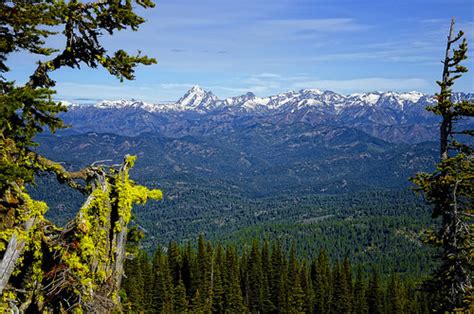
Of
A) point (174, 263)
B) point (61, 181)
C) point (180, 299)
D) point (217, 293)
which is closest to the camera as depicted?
point (61, 181)

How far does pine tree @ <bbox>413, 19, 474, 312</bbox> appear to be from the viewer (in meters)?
21.0

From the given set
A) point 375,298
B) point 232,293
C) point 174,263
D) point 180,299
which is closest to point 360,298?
point 375,298

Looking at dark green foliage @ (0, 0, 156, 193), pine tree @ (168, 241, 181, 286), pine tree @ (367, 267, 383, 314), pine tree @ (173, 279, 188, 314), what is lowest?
pine tree @ (367, 267, 383, 314)

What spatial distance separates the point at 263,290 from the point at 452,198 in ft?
306

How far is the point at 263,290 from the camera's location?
109m

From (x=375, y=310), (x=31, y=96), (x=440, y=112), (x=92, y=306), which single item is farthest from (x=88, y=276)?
(x=375, y=310)

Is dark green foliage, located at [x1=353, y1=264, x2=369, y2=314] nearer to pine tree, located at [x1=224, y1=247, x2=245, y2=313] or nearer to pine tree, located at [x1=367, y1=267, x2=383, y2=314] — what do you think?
pine tree, located at [x1=367, y1=267, x2=383, y2=314]

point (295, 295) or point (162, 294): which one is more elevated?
point (162, 294)

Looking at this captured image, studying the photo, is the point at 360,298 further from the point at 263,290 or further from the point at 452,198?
the point at 452,198

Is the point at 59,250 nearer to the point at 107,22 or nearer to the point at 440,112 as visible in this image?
the point at 107,22

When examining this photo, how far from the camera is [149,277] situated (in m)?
97.6

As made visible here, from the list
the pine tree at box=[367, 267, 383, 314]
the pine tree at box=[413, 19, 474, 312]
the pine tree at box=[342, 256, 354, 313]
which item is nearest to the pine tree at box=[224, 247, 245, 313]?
the pine tree at box=[342, 256, 354, 313]

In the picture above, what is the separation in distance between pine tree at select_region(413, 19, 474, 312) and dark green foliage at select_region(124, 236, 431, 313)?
72.3 m

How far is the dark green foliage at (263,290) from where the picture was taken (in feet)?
309
